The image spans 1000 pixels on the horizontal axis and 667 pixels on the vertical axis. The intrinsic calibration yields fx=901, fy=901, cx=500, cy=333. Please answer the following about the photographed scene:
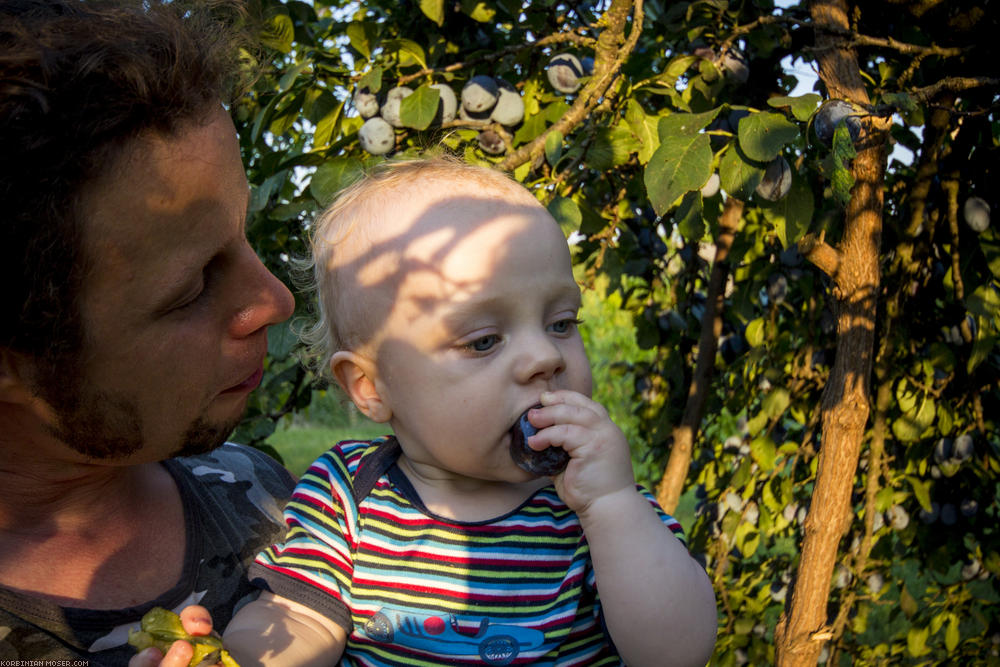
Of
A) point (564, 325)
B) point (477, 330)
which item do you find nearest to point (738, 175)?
point (564, 325)

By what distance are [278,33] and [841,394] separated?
1.15 meters

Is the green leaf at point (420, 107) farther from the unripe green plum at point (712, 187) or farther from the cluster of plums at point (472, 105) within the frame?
the unripe green plum at point (712, 187)

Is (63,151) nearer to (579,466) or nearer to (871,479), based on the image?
(579,466)

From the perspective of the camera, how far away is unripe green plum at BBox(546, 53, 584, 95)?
1.61 m

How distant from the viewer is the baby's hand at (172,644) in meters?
0.75

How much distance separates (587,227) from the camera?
1.62m

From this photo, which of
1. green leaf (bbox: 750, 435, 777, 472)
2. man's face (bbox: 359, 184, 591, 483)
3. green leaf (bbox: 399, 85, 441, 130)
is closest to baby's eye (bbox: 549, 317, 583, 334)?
man's face (bbox: 359, 184, 591, 483)

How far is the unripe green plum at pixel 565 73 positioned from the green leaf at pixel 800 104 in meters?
0.47

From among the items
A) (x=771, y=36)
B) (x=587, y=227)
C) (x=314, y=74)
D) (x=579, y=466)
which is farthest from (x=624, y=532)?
(x=771, y=36)

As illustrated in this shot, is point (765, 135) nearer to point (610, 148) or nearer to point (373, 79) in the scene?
point (610, 148)

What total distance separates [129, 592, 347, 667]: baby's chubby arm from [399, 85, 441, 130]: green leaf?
775 millimetres

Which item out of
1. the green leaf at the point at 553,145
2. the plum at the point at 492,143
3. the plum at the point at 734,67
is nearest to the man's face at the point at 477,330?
the green leaf at the point at 553,145

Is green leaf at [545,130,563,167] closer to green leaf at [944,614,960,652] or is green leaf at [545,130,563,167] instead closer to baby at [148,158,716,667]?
baby at [148,158,716,667]

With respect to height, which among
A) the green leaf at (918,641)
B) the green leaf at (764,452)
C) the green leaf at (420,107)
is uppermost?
the green leaf at (420,107)
